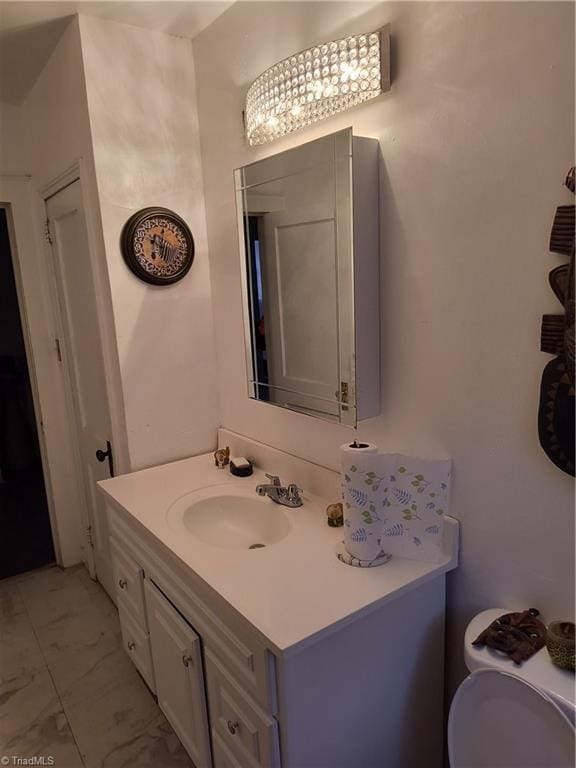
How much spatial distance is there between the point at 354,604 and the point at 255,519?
1.99 feet

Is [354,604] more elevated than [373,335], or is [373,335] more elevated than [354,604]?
[373,335]

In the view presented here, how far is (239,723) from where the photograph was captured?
1.13 meters

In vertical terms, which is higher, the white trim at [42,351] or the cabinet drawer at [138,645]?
the white trim at [42,351]

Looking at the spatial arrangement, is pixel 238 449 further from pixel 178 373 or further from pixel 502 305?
pixel 502 305

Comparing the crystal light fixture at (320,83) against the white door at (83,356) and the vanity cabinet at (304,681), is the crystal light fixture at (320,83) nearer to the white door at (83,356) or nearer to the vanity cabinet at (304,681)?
the white door at (83,356)

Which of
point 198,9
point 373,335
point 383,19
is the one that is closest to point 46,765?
point 373,335

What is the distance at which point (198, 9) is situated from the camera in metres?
1.61

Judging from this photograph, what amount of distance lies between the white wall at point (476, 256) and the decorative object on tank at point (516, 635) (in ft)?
0.15

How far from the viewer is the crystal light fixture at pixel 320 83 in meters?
1.12

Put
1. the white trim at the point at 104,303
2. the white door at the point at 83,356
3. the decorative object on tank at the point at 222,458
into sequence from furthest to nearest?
1. the white door at the point at 83,356
2. the decorative object on tank at the point at 222,458
3. the white trim at the point at 104,303

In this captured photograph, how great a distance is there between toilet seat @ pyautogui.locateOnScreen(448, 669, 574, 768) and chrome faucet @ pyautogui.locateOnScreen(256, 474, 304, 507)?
2.15 feet

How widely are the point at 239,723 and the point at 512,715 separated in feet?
1.92

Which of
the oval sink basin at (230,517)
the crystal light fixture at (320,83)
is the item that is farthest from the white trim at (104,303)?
the crystal light fixture at (320,83)

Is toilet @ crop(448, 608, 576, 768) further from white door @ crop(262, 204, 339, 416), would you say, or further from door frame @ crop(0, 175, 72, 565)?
door frame @ crop(0, 175, 72, 565)
